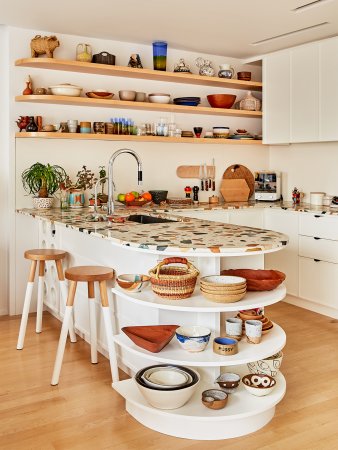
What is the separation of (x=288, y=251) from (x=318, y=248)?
0.37 m

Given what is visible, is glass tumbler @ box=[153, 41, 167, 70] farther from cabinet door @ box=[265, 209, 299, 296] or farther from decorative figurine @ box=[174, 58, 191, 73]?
cabinet door @ box=[265, 209, 299, 296]

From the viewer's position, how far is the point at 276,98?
539 centimetres

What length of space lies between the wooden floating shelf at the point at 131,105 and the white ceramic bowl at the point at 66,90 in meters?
0.06

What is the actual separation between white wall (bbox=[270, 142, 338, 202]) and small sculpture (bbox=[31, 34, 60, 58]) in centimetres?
266

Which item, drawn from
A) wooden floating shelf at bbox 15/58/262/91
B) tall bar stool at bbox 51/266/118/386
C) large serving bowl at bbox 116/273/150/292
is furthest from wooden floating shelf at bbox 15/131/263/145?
large serving bowl at bbox 116/273/150/292

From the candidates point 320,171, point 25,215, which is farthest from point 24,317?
point 320,171

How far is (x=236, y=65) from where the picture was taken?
578cm

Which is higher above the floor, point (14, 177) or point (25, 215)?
point (14, 177)

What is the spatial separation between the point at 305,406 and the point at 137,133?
2.97 meters

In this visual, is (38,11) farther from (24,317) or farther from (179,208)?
(24,317)

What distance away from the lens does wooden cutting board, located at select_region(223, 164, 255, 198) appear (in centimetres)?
574

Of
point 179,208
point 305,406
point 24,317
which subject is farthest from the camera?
point 179,208

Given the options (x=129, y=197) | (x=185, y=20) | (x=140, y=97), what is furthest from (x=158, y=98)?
(x=129, y=197)

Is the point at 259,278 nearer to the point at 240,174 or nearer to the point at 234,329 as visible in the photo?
the point at 234,329
